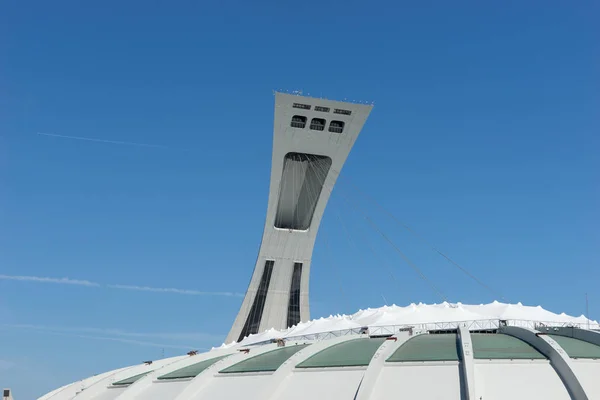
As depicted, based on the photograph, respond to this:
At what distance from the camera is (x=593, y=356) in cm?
2431

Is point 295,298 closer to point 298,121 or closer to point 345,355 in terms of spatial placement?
point 298,121

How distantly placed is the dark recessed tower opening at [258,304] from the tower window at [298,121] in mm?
13008

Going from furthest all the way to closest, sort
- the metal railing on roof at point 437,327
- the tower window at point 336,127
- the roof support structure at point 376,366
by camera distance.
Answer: the tower window at point 336,127
the metal railing on roof at point 437,327
the roof support structure at point 376,366

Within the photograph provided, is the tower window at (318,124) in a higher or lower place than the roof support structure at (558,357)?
higher

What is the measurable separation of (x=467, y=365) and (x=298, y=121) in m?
45.1

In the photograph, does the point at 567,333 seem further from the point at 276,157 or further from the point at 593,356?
the point at 276,157

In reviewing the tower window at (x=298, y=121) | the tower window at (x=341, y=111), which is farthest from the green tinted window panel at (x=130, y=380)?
the tower window at (x=341, y=111)

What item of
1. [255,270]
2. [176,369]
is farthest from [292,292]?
[176,369]

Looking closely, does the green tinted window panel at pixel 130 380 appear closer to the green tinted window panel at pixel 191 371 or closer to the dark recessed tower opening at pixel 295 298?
the green tinted window panel at pixel 191 371

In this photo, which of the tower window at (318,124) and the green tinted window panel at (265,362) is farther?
the tower window at (318,124)

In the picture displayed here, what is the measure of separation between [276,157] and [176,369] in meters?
38.9

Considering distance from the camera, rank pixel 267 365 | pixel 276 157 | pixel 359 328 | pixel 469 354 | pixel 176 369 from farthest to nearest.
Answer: pixel 276 157 < pixel 359 328 < pixel 176 369 < pixel 267 365 < pixel 469 354

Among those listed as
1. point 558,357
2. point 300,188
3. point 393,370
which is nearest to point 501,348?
point 558,357

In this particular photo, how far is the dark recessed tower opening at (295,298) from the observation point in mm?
69500
